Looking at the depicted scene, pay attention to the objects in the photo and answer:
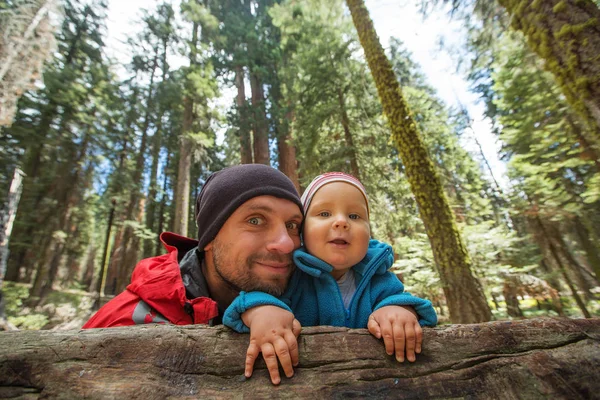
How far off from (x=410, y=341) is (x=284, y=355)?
556 millimetres

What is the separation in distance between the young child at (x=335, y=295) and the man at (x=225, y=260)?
153mm

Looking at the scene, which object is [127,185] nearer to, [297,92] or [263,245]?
[297,92]

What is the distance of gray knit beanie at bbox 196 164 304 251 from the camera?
6.09 ft

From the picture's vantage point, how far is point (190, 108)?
13.3 meters

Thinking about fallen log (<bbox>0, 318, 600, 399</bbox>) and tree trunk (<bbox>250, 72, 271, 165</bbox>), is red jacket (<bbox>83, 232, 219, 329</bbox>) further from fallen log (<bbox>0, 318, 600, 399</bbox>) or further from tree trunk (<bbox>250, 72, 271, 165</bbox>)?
tree trunk (<bbox>250, 72, 271, 165</bbox>)

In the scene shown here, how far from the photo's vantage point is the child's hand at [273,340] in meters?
1.07

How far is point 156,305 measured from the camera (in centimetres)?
161

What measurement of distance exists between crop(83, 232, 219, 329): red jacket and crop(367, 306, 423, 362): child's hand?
1021 mm

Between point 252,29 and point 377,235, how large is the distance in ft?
40.8

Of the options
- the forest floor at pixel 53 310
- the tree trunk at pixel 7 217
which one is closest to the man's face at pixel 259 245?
the tree trunk at pixel 7 217

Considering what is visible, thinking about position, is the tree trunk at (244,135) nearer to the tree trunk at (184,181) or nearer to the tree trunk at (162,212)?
the tree trunk at (184,181)

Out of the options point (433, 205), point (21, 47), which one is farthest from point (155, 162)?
point (433, 205)

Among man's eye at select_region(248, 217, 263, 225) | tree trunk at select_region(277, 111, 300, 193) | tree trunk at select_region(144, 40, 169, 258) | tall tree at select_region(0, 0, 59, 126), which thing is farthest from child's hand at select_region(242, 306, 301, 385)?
tree trunk at select_region(144, 40, 169, 258)

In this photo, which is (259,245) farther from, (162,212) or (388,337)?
(162,212)
